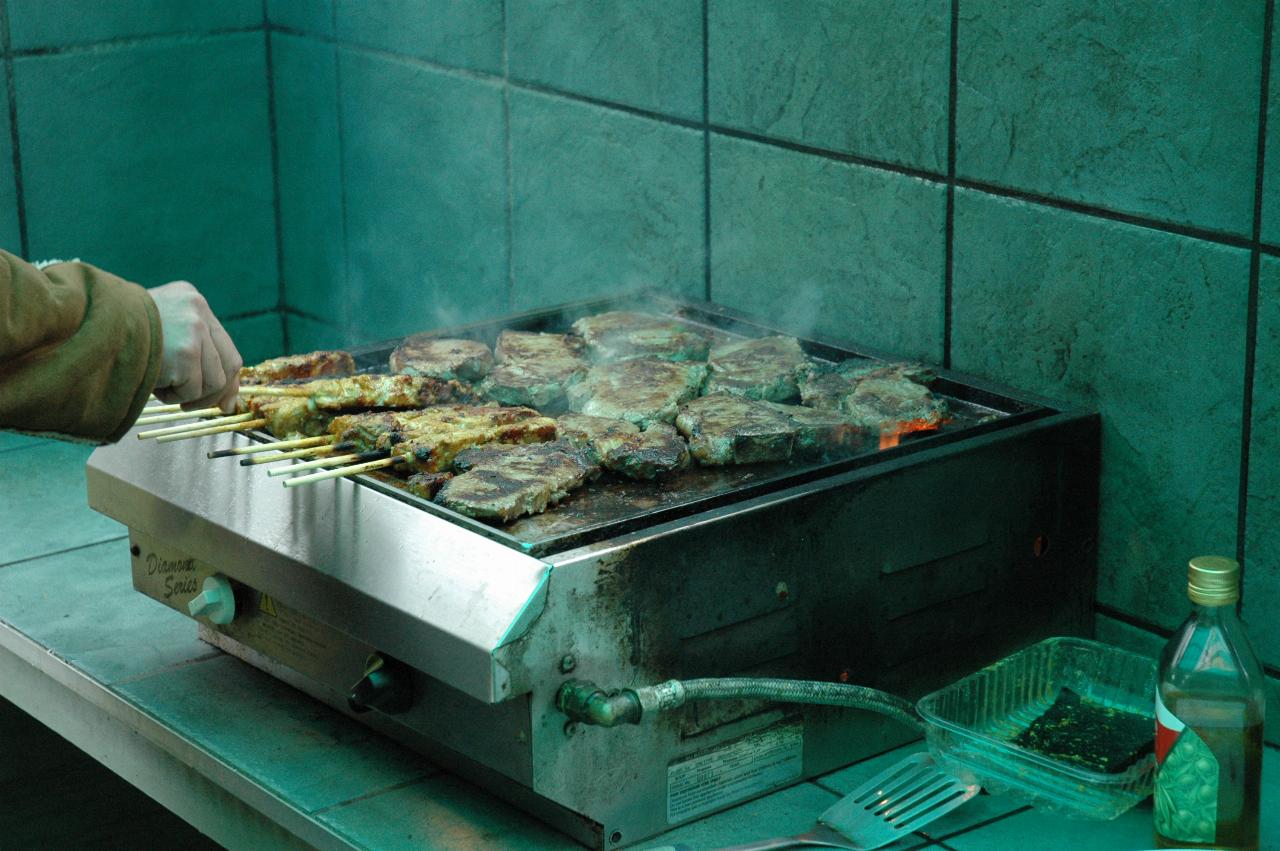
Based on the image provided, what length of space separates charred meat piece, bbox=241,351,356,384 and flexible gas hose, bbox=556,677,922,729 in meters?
0.73

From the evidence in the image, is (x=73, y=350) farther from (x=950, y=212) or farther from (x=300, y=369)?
(x=950, y=212)

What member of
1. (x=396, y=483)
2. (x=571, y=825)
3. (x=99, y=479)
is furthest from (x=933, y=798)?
(x=99, y=479)

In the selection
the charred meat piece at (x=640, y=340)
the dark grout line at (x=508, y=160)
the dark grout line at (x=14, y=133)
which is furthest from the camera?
the dark grout line at (x=14, y=133)

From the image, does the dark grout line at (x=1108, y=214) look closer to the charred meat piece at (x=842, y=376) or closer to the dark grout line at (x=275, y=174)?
the charred meat piece at (x=842, y=376)

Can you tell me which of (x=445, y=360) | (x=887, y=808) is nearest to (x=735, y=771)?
(x=887, y=808)

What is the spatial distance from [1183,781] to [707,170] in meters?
1.21

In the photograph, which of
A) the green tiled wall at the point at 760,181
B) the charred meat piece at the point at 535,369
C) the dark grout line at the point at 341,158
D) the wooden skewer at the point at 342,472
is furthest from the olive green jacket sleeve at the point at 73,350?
the dark grout line at the point at 341,158

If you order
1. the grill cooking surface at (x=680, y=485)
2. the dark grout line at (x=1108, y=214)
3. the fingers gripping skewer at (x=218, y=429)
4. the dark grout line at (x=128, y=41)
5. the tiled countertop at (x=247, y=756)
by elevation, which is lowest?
the tiled countertop at (x=247, y=756)

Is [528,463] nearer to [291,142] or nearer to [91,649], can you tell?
[91,649]

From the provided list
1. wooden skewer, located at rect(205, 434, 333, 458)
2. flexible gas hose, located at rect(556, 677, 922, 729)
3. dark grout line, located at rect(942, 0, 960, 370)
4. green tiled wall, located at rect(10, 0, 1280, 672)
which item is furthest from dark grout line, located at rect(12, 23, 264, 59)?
flexible gas hose, located at rect(556, 677, 922, 729)

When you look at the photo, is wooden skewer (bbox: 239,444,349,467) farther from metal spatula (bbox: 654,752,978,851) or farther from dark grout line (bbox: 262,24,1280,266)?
dark grout line (bbox: 262,24,1280,266)

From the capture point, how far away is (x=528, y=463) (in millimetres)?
1746

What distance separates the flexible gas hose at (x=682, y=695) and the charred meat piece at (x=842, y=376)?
0.39 m

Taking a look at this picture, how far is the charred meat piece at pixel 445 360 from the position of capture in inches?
81.5
